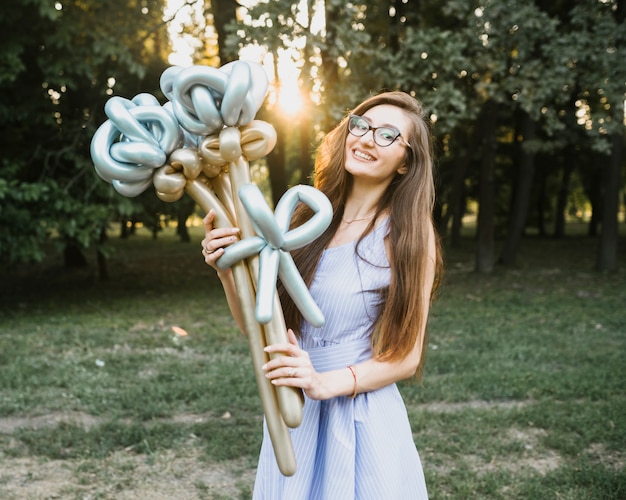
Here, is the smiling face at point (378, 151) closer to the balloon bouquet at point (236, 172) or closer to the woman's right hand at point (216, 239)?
the balloon bouquet at point (236, 172)

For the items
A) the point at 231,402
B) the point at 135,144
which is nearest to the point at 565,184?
the point at 231,402

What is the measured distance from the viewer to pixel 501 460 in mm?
4340

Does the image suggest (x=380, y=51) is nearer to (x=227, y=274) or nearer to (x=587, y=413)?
(x=587, y=413)

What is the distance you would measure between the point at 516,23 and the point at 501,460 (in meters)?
7.65

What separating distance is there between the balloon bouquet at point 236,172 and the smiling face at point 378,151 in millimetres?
348

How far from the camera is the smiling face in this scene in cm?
203

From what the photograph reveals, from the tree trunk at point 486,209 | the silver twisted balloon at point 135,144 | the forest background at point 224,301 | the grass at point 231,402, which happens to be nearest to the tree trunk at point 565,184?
the forest background at point 224,301

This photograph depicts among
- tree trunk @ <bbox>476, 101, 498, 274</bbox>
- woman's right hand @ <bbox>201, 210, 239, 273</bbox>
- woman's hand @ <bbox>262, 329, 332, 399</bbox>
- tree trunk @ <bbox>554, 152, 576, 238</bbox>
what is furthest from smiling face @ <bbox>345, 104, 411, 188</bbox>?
tree trunk @ <bbox>554, 152, 576, 238</bbox>

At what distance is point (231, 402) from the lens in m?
5.41

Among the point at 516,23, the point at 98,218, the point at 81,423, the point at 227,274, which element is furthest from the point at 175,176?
the point at 516,23

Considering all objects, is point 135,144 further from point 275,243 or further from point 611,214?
point 611,214

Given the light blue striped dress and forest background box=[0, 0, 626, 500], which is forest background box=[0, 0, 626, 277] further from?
the light blue striped dress

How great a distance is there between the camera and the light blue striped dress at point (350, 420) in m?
1.97

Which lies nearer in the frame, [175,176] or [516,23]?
[175,176]
